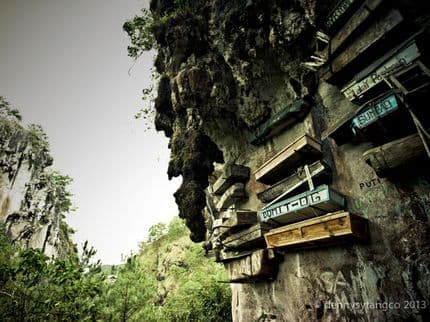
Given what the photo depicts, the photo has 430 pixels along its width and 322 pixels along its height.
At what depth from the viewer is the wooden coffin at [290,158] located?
3.98 metres

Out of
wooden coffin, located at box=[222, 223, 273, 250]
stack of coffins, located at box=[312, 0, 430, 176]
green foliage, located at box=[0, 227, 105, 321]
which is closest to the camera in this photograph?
stack of coffins, located at box=[312, 0, 430, 176]

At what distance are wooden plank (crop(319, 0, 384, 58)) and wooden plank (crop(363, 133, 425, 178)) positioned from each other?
1.82 meters

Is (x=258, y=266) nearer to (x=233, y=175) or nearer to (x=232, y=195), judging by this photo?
(x=232, y=195)

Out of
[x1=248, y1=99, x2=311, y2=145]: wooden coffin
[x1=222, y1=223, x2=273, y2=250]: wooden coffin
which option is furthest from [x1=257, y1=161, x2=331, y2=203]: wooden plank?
[x1=248, y1=99, x2=311, y2=145]: wooden coffin

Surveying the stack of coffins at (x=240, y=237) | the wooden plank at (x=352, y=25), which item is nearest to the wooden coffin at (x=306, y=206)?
the stack of coffins at (x=240, y=237)

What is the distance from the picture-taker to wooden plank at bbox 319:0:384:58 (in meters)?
3.22

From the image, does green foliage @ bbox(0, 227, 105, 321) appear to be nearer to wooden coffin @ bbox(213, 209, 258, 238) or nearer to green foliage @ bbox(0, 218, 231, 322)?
green foliage @ bbox(0, 218, 231, 322)

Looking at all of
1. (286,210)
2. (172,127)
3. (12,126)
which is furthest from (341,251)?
(12,126)

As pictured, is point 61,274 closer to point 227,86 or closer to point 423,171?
point 227,86

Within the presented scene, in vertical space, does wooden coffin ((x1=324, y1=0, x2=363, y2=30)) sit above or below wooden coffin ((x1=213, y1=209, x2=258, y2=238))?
above

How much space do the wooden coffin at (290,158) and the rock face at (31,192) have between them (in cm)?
2890

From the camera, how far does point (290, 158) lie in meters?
A: 4.26

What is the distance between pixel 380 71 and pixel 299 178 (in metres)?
1.98

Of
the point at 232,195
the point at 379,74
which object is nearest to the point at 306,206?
the point at 379,74
